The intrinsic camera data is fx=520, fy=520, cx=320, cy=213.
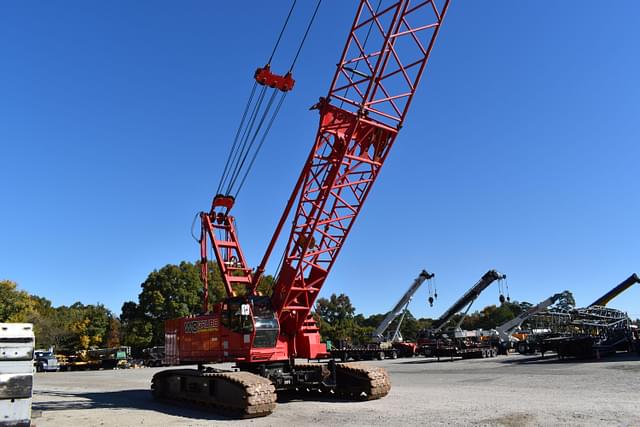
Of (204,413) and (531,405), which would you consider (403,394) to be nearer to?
(531,405)

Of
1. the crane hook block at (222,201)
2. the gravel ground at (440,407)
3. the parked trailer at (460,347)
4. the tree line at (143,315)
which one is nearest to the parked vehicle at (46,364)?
the tree line at (143,315)

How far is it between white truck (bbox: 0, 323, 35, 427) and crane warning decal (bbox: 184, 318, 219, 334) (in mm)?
8746

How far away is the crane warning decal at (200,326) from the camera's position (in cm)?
1644

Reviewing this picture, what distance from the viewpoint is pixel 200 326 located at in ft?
56.0

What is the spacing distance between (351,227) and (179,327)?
704cm

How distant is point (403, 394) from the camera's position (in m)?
17.1

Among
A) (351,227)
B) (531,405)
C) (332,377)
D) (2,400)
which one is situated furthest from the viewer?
(351,227)

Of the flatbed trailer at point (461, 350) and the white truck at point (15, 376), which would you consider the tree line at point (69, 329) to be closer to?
the flatbed trailer at point (461, 350)

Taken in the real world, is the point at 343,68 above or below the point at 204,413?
above

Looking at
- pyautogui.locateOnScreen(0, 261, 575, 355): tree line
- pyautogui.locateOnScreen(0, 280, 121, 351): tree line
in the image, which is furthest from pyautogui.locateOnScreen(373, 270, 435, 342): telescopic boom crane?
pyautogui.locateOnScreen(0, 280, 121, 351): tree line

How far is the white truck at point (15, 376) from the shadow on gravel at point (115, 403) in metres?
6.69

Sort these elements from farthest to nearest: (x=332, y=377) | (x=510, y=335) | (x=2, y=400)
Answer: (x=510, y=335), (x=332, y=377), (x=2, y=400)

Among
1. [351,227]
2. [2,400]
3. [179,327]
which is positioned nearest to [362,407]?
[351,227]

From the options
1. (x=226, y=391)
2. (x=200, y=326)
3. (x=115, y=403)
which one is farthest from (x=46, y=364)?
(x=226, y=391)
